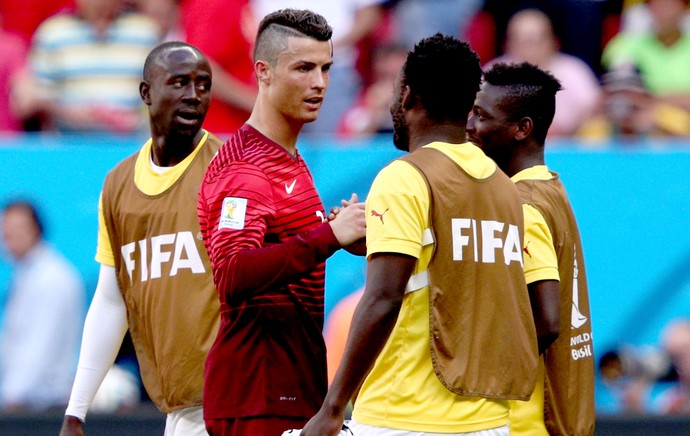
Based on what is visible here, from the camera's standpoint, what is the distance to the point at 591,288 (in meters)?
7.93

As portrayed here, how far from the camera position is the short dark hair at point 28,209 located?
807 centimetres

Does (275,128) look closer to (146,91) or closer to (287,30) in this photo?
(287,30)

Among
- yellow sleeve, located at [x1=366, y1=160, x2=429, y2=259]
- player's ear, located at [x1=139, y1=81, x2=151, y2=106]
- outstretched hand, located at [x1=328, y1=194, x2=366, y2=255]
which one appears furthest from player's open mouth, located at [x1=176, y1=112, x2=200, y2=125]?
yellow sleeve, located at [x1=366, y1=160, x2=429, y2=259]

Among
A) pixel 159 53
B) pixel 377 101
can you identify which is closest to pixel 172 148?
pixel 159 53

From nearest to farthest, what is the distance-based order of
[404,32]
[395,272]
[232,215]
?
[395,272], [232,215], [404,32]

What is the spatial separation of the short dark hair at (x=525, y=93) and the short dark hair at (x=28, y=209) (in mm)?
3990

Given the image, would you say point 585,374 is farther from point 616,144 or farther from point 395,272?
point 616,144

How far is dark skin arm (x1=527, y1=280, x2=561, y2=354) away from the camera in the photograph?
4.43 meters

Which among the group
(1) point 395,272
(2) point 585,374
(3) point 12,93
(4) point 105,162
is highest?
(3) point 12,93

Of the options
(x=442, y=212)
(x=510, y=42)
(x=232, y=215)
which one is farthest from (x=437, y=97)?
(x=510, y=42)

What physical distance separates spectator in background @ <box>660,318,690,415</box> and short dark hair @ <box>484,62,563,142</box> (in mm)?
3158

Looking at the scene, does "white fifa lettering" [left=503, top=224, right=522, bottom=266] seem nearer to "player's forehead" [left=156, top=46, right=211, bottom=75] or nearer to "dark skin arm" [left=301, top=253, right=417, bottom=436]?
"dark skin arm" [left=301, top=253, right=417, bottom=436]

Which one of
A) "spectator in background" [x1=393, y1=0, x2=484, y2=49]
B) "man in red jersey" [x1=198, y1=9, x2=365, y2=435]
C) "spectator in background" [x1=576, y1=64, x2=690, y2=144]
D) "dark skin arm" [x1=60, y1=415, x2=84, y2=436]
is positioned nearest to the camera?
"man in red jersey" [x1=198, y1=9, x2=365, y2=435]

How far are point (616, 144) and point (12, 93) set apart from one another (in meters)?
4.18
